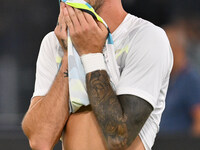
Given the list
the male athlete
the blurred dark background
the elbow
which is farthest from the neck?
the blurred dark background

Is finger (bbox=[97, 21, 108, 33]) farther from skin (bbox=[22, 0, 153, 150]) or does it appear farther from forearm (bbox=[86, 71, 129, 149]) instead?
forearm (bbox=[86, 71, 129, 149])

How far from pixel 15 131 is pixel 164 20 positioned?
168cm

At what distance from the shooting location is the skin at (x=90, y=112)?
1.51m

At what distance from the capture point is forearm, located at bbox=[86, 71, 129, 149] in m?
1.51

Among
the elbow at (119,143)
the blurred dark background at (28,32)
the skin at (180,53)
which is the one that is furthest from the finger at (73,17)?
the blurred dark background at (28,32)

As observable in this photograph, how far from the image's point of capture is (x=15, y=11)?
4.75 m

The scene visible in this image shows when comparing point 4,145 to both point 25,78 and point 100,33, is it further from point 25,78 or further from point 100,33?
point 100,33

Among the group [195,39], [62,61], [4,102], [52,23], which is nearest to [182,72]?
[195,39]

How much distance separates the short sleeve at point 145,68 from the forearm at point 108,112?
0.16 feet

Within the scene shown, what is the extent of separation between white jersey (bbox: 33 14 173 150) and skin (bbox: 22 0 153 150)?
3 cm

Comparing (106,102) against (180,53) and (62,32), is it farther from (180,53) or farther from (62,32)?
(180,53)

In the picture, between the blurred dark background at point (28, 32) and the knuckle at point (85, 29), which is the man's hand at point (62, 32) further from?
the blurred dark background at point (28, 32)

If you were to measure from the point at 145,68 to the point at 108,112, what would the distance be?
19 cm

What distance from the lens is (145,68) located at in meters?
1.56
